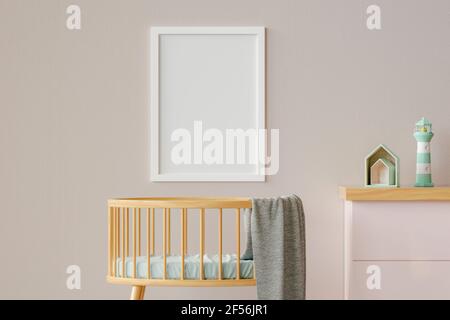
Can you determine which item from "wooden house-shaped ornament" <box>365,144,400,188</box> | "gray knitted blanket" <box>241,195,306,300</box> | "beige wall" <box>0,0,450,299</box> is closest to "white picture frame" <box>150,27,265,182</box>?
"beige wall" <box>0,0,450,299</box>

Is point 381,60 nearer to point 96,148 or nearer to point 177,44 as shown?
point 177,44

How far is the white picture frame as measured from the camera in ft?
14.9

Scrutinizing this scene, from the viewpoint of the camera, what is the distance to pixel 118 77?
4.55 m

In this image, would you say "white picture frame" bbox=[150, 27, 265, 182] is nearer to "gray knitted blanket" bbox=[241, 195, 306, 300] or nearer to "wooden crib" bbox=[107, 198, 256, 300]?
"wooden crib" bbox=[107, 198, 256, 300]

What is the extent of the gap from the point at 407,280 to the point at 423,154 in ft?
1.86

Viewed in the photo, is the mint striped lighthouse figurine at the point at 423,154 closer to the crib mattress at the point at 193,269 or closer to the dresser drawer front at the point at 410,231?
the dresser drawer front at the point at 410,231

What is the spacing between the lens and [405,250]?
13.7 ft

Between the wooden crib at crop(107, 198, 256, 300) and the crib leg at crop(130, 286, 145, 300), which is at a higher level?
the wooden crib at crop(107, 198, 256, 300)

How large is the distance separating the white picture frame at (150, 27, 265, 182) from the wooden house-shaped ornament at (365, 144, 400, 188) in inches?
18.6

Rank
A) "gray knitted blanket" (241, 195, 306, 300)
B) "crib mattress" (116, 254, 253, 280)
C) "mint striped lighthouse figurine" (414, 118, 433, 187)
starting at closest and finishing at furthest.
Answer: "gray knitted blanket" (241, 195, 306, 300) → "crib mattress" (116, 254, 253, 280) → "mint striped lighthouse figurine" (414, 118, 433, 187)

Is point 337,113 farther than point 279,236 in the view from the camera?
Yes

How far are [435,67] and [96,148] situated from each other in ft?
5.09

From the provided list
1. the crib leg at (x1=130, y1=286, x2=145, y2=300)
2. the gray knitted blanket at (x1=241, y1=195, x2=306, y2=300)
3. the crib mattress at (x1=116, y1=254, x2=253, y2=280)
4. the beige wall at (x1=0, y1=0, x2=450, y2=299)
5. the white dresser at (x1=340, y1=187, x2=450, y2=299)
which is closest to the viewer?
the gray knitted blanket at (x1=241, y1=195, x2=306, y2=300)
